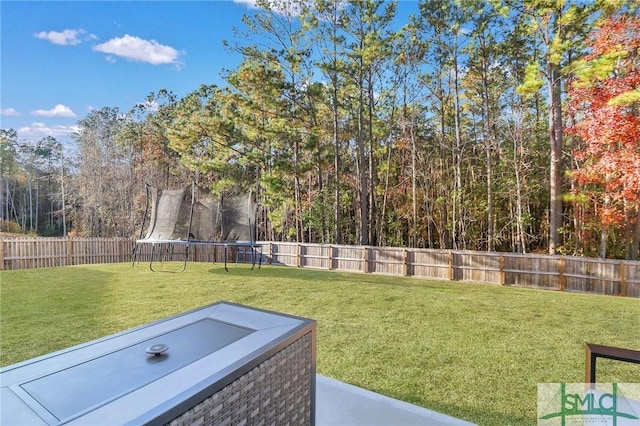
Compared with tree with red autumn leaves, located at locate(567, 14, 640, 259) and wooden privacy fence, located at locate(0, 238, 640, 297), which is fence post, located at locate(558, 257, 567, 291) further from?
tree with red autumn leaves, located at locate(567, 14, 640, 259)

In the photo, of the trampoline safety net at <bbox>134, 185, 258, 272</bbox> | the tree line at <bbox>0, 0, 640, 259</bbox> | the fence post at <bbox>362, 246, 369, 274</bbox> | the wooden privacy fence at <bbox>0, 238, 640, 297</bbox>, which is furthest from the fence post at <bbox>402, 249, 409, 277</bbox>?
the trampoline safety net at <bbox>134, 185, 258, 272</bbox>

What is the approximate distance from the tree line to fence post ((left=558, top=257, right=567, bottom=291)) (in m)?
1.36

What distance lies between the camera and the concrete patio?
1.70m

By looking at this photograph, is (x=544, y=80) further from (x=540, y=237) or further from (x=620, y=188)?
(x=540, y=237)

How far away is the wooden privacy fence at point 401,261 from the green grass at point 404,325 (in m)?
0.93

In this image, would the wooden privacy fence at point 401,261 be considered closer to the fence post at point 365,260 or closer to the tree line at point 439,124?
the fence post at point 365,260

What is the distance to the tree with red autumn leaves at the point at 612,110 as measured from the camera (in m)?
5.98

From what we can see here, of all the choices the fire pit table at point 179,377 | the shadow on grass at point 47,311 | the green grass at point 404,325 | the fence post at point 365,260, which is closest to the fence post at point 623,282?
the green grass at point 404,325

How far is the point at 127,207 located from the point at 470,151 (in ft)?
48.2

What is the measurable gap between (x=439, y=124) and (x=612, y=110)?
4.99 meters

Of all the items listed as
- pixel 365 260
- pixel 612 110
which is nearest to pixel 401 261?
pixel 365 260

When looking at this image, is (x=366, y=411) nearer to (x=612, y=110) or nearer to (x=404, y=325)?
(x=404, y=325)

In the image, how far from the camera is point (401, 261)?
7.61m

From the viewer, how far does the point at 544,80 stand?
23.5 feet
